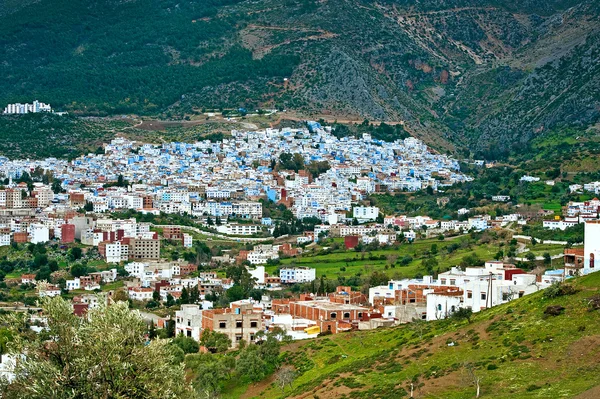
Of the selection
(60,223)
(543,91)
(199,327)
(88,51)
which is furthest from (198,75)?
(199,327)

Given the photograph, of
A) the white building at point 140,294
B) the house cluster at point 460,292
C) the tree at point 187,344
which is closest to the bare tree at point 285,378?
the house cluster at point 460,292

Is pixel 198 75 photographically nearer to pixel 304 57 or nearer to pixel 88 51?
pixel 304 57

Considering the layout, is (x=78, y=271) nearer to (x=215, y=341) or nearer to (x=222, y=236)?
(x=222, y=236)

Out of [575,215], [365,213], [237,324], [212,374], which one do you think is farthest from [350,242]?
[212,374]

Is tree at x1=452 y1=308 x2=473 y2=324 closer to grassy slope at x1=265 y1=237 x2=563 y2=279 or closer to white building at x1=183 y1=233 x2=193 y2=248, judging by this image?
grassy slope at x1=265 y1=237 x2=563 y2=279

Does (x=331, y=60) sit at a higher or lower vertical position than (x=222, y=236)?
higher

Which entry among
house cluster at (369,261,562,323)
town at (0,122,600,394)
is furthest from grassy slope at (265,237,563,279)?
house cluster at (369,261,562,323)
